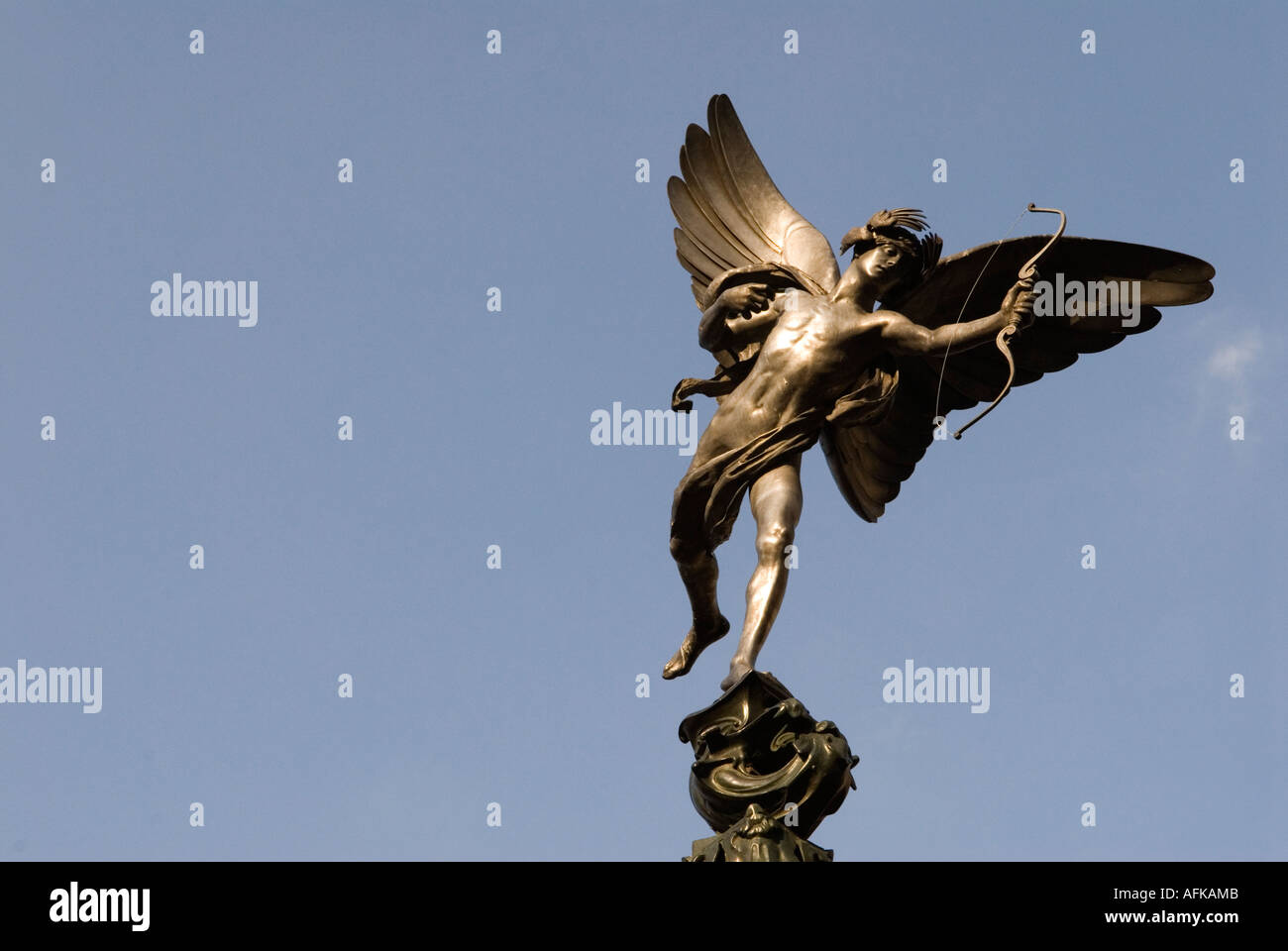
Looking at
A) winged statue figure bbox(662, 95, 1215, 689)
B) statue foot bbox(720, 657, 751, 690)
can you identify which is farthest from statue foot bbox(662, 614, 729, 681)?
statue foot bbox(720, 657, 751, 690)

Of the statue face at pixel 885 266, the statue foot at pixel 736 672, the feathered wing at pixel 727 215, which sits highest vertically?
the feathered wing at pixel 727 215

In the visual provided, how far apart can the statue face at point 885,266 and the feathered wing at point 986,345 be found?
9.2 inches

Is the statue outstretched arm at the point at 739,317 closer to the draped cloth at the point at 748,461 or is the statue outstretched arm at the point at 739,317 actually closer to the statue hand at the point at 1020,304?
the draped cloth at the point at 748,461

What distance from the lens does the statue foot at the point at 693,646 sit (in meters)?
15.1

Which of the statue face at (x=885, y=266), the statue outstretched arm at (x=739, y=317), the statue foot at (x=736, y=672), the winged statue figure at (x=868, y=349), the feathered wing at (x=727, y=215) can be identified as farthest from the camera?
the feathered wing at (x=727, y=215)

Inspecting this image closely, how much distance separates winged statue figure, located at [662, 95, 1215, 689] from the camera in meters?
14.7

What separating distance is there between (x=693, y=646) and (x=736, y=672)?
1607 millimetres

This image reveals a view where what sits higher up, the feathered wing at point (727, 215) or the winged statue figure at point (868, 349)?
the feathered wing at point (727, 215)

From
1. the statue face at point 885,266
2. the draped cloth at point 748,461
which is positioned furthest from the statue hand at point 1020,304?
the draped cloth at point 748,461

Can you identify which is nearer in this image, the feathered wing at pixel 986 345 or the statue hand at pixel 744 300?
the feathered wing at pixel 986 345

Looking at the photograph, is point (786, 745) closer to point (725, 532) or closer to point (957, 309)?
point (725, 532)

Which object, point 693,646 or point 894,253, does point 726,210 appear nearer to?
point 894,253

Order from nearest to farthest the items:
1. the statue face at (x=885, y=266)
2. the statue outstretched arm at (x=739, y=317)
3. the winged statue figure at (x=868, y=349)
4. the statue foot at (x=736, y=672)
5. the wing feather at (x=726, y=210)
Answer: the statue foot at (x=736, y=672)
the winged statue figure at (x=868, y=349)
the statue face at (x=885, y=266)
the statue outstretched arm at (x=739, y=317)
the wing feather at (x=726, y=210)

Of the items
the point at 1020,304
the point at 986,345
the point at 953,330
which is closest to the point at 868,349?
the point at 953,330
